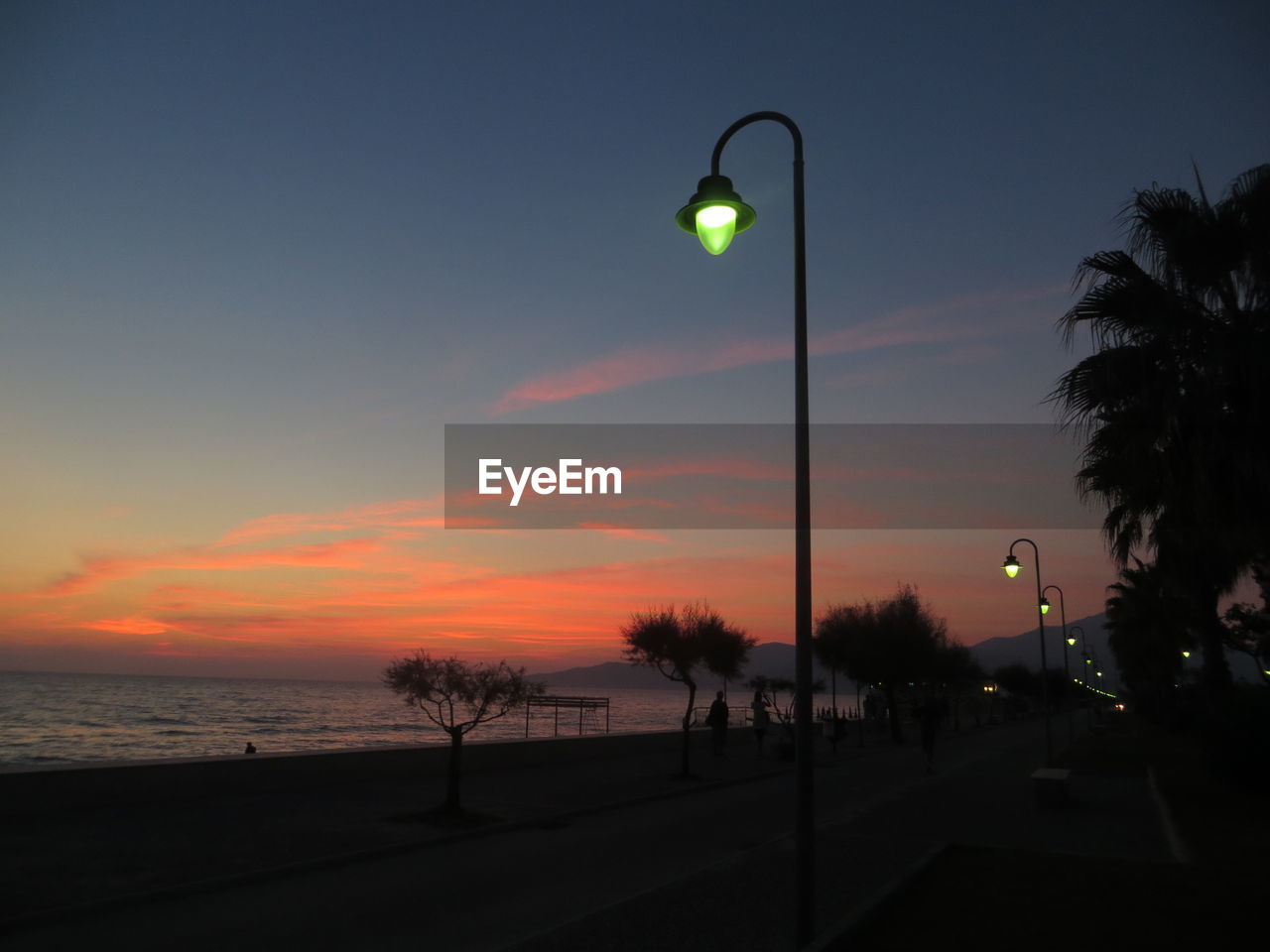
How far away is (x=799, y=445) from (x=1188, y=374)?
8741 mm

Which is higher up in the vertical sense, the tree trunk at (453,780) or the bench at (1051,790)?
the tree trunk at (453,780)

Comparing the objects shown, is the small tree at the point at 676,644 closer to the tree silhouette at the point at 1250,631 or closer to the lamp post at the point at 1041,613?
the lamp post at the point at 1041,613

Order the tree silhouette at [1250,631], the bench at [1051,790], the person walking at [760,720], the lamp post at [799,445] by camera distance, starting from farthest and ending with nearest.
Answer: the tree silhouette at [1250,631]
the person walking at [760,720]
the bench at [1051,790]
the lamp post at [799,445]

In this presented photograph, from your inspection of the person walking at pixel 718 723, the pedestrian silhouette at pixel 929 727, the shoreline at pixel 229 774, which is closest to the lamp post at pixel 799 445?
the shoreline at pixel 229 774

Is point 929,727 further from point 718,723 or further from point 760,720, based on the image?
point 760,720

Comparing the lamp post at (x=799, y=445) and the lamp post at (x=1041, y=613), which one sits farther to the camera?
the lamp post at (x=1041, y=613)

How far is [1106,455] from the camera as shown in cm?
1405

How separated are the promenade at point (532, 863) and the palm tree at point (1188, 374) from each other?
468cm

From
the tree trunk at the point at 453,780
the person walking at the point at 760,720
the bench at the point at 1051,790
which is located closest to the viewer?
the tree trunk at the point at 453,780

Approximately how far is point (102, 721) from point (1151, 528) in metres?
75.8

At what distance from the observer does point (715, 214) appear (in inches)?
286

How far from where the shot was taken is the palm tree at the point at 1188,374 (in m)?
11.9

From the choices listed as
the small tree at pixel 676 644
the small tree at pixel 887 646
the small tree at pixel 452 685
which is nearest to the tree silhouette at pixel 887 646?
the small tree at pixel 887 646

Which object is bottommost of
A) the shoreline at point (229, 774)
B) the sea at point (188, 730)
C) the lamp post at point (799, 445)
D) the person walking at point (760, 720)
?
the sea at point (188, 730)
